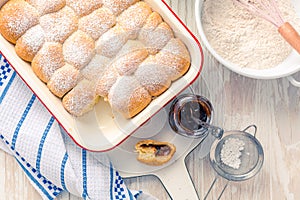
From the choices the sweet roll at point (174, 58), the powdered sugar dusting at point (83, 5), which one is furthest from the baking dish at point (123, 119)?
the powdered sugar dusting at point (83, 5)

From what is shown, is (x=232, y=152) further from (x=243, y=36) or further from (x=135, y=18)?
(x=135, y=18)

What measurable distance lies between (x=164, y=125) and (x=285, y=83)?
0.34 metres

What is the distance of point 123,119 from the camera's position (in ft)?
4.19

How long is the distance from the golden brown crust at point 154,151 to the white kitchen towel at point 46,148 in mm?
86

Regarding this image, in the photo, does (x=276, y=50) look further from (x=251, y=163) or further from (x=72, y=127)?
(x=72, y=127)

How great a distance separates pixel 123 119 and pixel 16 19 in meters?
0.34

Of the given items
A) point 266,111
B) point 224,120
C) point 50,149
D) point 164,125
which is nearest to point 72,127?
point 50,149

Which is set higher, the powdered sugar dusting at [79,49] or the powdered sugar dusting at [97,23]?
the powdered sugar dusting at [97,23]

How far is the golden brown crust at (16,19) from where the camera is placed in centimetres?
123

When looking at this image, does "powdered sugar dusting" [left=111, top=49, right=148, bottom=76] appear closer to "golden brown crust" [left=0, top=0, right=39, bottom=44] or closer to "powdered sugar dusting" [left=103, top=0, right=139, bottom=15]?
"powdered sugar dusting" [left=103, top=0, right=139, bottom=15]

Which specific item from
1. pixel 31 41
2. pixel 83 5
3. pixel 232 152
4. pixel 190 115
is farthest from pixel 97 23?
pixel 232 152

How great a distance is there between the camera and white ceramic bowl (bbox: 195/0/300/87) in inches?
49.2

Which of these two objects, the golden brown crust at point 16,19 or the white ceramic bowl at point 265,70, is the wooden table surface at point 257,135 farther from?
the golden brown crust at point 16,19

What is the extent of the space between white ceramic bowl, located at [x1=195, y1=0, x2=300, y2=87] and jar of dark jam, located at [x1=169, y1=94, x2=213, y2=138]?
0.13 meters
